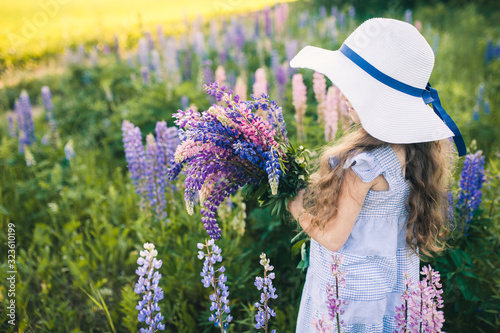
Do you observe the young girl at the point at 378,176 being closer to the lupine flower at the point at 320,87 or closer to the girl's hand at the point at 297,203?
the girl's hand at the point at 297,203

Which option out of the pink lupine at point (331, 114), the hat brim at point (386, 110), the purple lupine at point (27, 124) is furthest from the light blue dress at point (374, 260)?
the purple lupine at point (27, 124)

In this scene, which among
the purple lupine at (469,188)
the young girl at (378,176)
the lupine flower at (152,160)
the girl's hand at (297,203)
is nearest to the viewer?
the young girl at (378,176)

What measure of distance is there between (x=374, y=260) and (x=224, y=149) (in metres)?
0.90

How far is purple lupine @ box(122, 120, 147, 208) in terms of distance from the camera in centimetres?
268

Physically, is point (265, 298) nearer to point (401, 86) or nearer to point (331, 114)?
point (401, 86)

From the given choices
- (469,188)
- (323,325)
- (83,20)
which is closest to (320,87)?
(469,188)

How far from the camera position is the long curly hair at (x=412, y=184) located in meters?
1.67

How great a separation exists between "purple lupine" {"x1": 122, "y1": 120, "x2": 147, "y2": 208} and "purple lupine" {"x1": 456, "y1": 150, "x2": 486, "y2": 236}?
2135 millimetres

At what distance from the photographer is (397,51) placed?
157cm

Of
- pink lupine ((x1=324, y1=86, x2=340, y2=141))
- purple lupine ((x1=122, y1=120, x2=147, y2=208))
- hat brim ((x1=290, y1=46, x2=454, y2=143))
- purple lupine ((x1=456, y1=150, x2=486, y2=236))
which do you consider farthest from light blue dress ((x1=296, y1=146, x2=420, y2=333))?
purple lupine ((x1=122, y1=120, x2=147, y2=208))

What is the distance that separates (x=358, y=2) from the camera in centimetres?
1185

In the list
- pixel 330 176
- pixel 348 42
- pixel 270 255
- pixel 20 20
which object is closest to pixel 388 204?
pixel 330 176

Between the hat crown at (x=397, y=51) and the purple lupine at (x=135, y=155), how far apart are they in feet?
5.57

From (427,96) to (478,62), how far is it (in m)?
7.06
